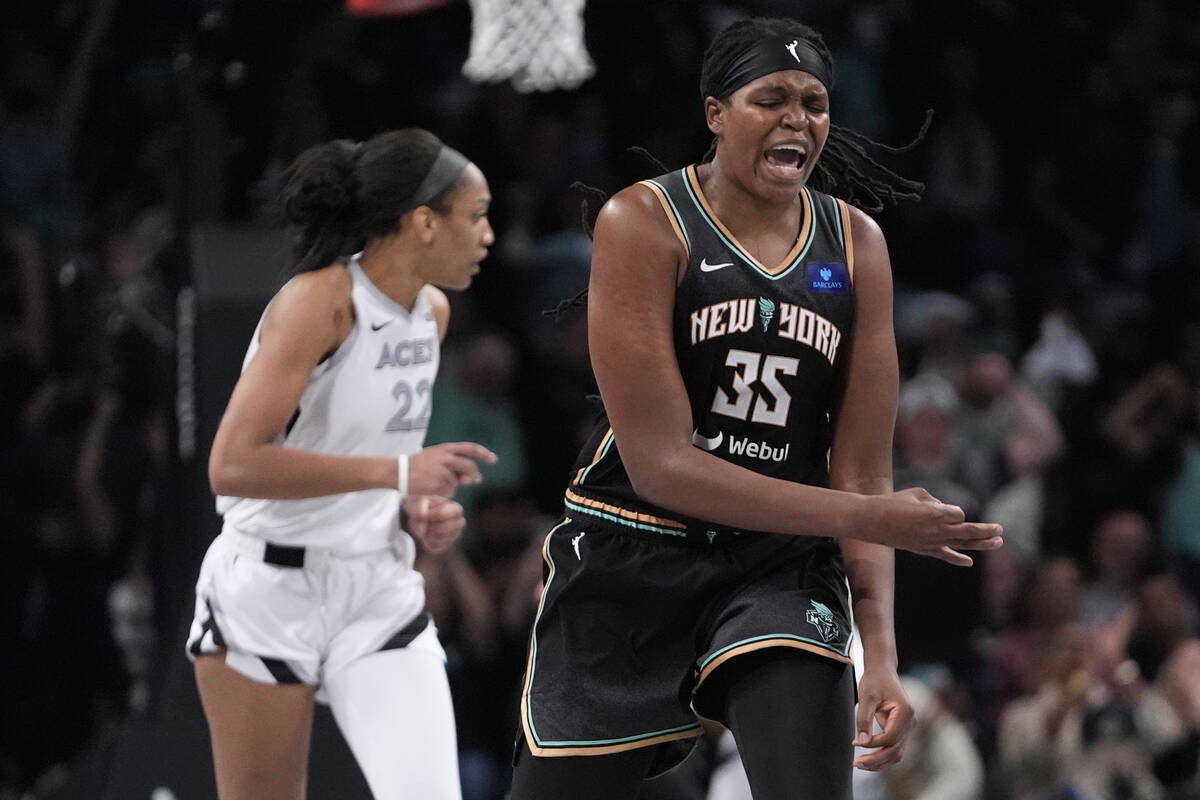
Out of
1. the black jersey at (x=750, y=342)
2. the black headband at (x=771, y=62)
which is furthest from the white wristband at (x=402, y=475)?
the black headband at (x=771, y=62)

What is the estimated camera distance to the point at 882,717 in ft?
10.1

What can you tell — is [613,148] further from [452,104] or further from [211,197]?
[211,197]

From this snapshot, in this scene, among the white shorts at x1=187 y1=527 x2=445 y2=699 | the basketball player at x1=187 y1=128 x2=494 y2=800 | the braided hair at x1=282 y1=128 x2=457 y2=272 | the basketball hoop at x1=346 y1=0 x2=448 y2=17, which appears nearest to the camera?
the basketball player at x1=187 y1=128 x2=494 y2=800

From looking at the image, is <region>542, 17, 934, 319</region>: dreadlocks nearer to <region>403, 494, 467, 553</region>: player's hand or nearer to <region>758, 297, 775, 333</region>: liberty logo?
<region>758, 297, 775, 333</region>: liberty logo

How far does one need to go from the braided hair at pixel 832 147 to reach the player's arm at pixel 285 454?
898 mm

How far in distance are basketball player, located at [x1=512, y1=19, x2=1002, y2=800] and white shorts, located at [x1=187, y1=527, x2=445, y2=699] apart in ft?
2.57

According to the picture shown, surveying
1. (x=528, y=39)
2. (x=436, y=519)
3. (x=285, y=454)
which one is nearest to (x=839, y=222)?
(x=436, y=519)

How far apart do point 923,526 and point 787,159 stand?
77 cm

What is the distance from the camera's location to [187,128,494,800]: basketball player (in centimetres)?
391

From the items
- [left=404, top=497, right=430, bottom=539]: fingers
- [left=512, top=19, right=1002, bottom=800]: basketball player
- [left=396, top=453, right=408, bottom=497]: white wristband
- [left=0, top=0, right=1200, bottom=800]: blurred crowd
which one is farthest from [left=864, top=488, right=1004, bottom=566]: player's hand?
[left=0, top=0, right=1200, bottom=800]: blurred crowd

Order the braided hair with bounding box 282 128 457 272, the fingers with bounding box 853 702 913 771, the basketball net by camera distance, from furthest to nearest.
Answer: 1. the basketball net
2. the braided hair with bounding box 282 128 457 272
3. the fingers with bounding box 853 702 913 771

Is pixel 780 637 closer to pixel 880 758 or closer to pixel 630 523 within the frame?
pixel 880 758

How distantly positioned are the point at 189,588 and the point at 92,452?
2011 mm

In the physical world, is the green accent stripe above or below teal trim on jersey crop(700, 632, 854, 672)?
above
